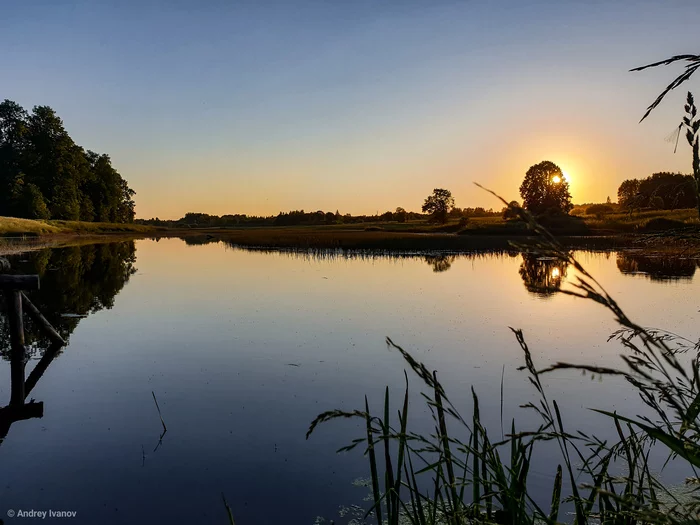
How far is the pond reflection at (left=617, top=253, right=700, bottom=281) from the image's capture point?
28.2 metres

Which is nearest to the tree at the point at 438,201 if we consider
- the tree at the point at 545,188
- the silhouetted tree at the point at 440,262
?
the tree at the point at 545,188

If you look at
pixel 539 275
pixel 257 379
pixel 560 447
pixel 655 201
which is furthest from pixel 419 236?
pixel 560 447

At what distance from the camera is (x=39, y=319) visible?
42.5ft

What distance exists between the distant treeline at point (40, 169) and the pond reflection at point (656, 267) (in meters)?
85.0

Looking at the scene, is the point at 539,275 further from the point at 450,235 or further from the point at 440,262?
the point at 450,235

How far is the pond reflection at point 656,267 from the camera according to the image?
28156mm

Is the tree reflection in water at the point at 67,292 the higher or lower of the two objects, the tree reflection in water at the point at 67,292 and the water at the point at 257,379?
the higher

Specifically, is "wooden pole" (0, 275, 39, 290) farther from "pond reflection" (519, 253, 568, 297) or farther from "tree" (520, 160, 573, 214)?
"tree" (520, 160, 573, 214)

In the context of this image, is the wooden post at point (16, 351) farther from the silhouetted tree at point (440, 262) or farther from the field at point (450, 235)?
the field at point (450, 235)

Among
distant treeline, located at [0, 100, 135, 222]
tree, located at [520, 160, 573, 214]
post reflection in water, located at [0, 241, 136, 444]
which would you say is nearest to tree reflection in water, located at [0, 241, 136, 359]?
post reflection in water, located at [0, 241, 136, 444]

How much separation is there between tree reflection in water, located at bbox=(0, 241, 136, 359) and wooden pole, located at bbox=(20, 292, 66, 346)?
1.64ft

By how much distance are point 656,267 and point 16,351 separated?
35.5 metres

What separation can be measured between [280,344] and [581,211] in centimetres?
11612

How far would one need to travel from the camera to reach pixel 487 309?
1994cm
